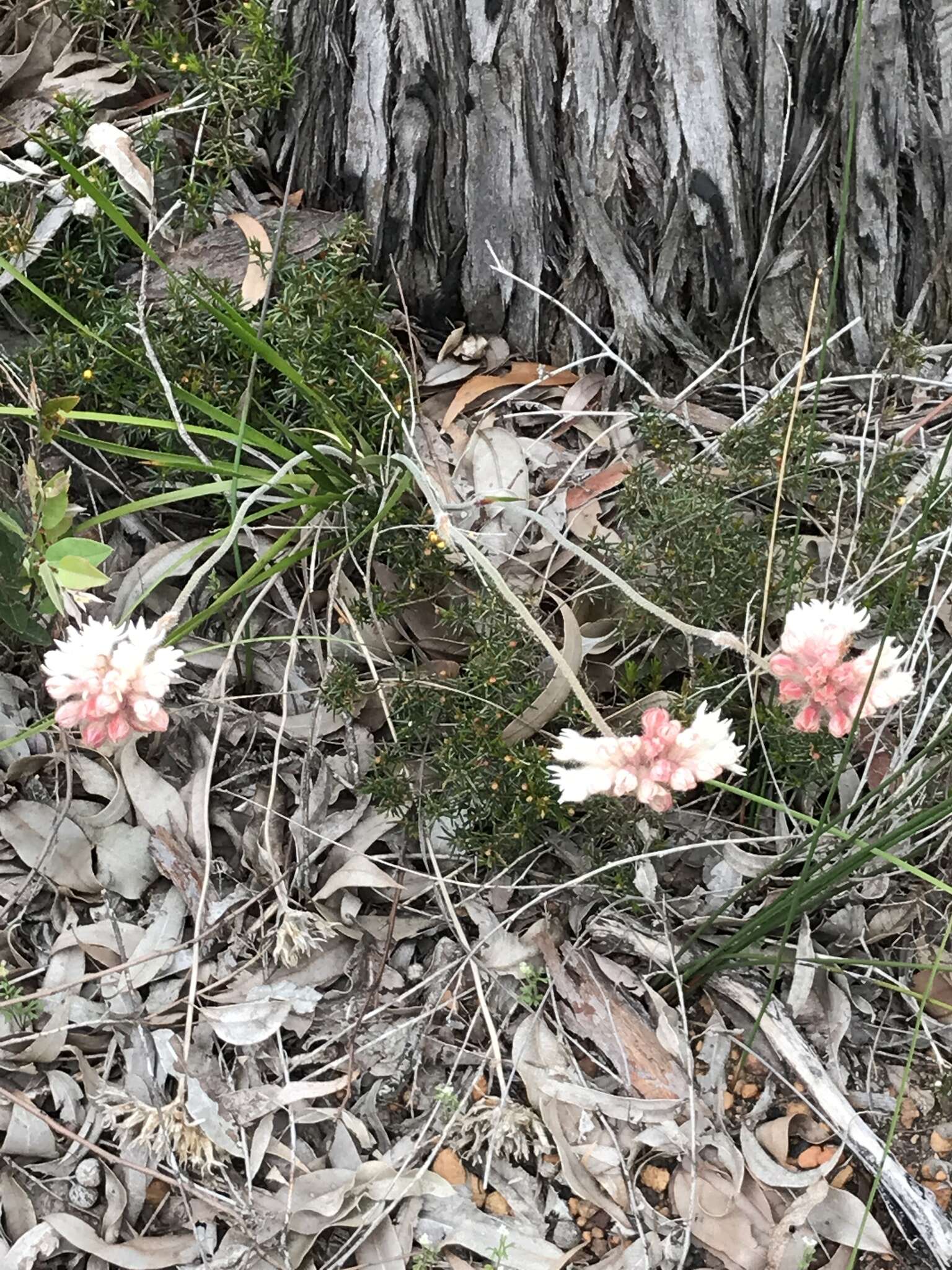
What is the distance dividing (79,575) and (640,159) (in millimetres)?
1110

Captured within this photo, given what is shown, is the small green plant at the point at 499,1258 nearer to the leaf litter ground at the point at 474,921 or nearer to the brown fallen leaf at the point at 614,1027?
the leaf litter ground at the point at 474,921

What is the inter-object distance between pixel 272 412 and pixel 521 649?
61 cm

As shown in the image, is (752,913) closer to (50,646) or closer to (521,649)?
(521,649)

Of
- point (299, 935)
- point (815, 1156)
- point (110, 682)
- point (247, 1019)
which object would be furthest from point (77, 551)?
point (815, 1156)

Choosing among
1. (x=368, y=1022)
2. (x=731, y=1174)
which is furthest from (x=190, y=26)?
(x=731, y=1174)

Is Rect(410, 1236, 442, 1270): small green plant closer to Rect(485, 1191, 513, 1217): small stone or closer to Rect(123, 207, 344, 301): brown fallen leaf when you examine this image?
Rect(485, 1191, 513, 1217): small stone

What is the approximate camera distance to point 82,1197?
1.54 m

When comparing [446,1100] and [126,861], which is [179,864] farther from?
[446,1100]

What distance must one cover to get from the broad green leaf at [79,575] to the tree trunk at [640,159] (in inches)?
32.7

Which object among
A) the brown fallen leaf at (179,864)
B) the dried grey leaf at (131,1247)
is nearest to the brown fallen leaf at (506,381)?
the brown fallen leaf at (179,864)

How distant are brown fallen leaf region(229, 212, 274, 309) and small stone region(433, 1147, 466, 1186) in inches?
55.8

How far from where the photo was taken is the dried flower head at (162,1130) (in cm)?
149

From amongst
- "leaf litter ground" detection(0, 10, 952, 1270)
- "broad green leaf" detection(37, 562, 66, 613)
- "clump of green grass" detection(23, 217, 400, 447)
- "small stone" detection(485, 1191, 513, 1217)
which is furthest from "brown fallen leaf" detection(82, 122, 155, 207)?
"small stone" detection(485, 1191, 513, 1217)

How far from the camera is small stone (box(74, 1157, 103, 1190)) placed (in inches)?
60.6
